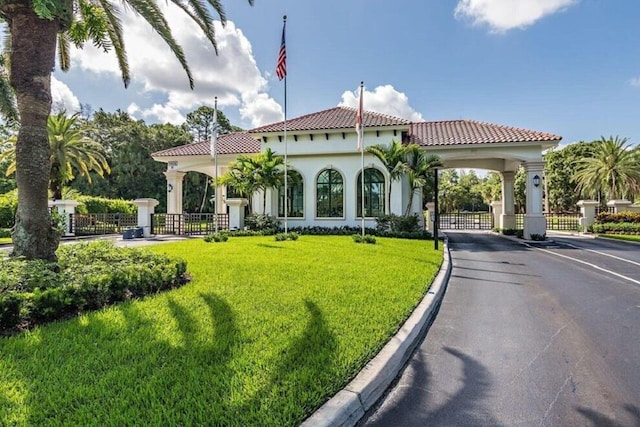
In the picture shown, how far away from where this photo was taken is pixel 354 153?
1973 centimetres

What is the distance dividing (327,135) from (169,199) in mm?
10760

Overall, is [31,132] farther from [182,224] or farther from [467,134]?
[467,134]

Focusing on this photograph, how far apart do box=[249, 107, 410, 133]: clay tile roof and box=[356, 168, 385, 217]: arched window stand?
2.60 metres

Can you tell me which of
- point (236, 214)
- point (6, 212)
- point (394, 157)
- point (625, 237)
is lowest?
point (625, 237)

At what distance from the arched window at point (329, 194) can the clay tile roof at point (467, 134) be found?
4.84 metres

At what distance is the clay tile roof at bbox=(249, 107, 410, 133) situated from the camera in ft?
63.5

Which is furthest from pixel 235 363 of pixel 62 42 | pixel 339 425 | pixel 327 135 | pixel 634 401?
pixel 327 135

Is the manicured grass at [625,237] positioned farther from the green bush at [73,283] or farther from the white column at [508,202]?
the green bush at [73,283]

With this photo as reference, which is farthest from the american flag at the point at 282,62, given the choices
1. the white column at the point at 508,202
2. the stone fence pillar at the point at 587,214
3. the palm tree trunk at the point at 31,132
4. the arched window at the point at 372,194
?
the stone fence pillar at the point at 587,214

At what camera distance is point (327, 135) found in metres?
20.0

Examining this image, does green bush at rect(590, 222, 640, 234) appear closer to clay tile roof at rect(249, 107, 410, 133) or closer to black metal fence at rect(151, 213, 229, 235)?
clay tile roof at rect(249, 107, 410, 133)

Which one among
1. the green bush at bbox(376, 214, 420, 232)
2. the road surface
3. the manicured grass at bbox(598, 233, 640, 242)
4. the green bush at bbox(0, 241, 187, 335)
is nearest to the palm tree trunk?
the green bush at bbox(0, 241, 187, 335)

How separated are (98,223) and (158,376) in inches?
891

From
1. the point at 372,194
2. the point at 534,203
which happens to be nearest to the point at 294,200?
the point at 372,194
